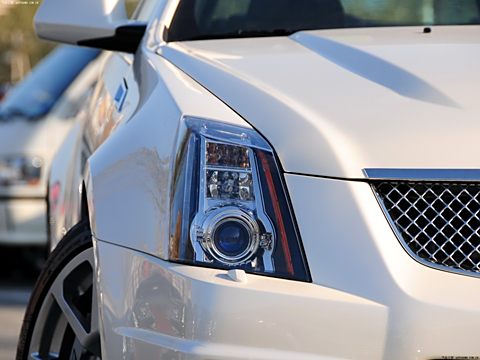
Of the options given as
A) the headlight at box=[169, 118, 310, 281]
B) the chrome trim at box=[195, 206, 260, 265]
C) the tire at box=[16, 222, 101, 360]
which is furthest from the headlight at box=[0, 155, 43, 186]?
the chrome trim at box=[195, 206, 260, 265]

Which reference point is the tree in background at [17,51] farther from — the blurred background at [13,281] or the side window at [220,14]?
the side window at [220,14]

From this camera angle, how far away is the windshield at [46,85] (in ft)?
28.9

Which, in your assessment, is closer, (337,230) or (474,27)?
(337,230)

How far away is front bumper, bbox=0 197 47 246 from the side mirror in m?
4.50

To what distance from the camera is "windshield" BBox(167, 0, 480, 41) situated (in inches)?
152

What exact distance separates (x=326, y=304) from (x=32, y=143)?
6.22 meters

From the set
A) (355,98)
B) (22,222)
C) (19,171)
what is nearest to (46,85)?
(19,171)

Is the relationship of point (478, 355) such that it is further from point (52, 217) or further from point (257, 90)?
point (52, 217)

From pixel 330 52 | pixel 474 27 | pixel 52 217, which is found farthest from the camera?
pixel 52 217

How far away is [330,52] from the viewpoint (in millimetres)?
3273

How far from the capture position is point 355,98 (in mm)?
2898

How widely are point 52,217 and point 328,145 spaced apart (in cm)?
223

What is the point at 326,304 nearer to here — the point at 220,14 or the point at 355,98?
the point at 355,98

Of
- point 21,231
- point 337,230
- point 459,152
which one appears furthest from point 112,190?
point 21,231
